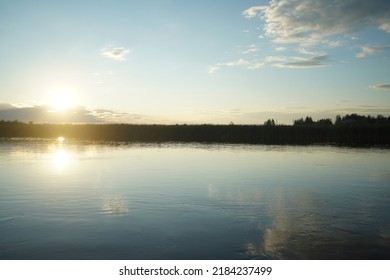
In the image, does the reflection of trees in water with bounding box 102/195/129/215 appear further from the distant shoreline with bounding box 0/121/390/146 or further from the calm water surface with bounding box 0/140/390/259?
the distant shoreline with bounding box 0/121/390/146

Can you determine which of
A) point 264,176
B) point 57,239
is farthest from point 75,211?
point 264,176

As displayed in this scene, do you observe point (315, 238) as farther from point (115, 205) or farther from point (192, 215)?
point (115, 205)

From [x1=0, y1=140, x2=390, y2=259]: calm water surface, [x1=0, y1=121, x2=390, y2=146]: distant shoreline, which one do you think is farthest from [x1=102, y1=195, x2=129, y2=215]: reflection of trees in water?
[x1=0, y1=121, x2=390, y2=146]: distant shoreline

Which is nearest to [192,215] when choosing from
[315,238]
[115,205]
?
[115,205]

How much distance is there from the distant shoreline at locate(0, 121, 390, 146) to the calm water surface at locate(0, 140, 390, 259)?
46034 millimetres

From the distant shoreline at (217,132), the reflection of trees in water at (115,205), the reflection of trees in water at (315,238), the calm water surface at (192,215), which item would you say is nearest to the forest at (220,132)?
the distant shoreline at (217,132)

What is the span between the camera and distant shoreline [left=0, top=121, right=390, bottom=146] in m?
69.7

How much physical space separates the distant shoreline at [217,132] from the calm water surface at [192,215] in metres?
46.0

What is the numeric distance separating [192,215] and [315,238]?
157 inches

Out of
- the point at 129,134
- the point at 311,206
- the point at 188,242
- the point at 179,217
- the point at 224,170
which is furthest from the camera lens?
the point at 129,134

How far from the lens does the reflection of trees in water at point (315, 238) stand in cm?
838

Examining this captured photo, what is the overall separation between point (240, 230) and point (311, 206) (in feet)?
14.3

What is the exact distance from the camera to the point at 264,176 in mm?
20922
